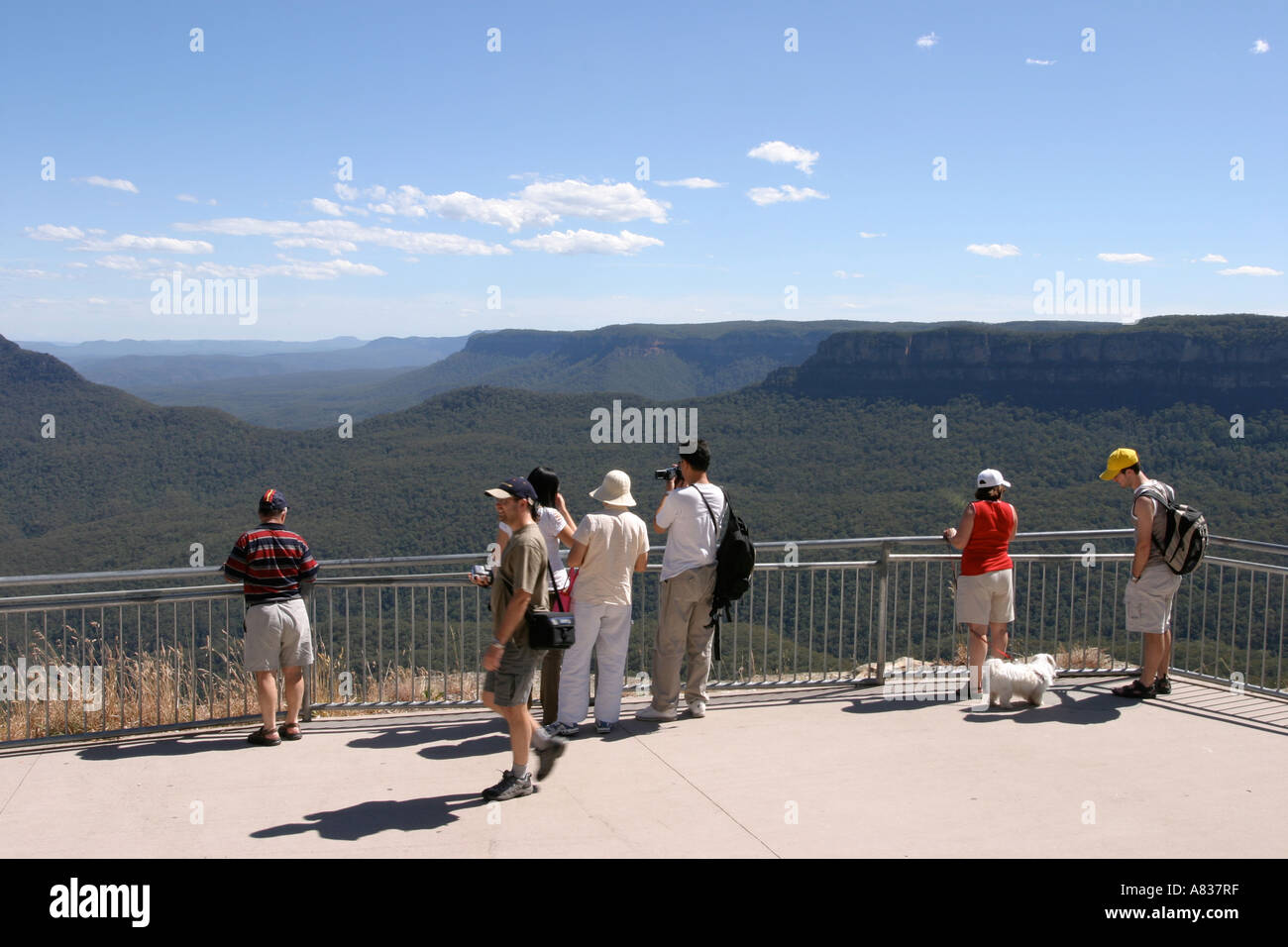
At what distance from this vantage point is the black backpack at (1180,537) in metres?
6.80

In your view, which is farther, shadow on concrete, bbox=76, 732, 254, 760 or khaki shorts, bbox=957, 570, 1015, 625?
khaki shorts, bbox=957, 570, 1015, 625

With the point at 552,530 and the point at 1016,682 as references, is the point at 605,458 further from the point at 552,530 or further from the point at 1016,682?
the point at 552,530

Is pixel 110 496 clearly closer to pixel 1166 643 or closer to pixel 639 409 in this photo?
pixel 639 409

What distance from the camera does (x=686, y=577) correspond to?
20.7 ft

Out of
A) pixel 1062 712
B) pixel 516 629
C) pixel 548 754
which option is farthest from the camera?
pixel 1062 712

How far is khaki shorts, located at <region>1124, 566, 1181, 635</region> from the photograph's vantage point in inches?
273

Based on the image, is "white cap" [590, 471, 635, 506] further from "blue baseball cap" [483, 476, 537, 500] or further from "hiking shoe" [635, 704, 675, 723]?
"hiking shoe" [635, 704, 675, 723]

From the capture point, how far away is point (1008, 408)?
6000 centimetres

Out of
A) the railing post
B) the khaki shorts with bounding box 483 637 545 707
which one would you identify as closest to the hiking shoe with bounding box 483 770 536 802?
the khaki shorts with bounding box 483 637 545 707

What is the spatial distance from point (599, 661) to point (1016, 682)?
2.87 metres

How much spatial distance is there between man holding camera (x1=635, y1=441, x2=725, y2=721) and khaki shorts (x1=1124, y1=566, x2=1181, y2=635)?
3111mm

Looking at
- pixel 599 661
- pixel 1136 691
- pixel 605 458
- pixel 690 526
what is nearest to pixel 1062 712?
pixel 1136 691

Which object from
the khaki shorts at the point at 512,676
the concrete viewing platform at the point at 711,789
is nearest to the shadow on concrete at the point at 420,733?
the concrete viewing platform at the point at 711,789

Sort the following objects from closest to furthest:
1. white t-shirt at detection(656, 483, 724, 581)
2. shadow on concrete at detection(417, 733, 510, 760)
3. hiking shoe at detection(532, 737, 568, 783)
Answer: hiking shoe at detection(532, 737, 568, 783) < shadow on concrete at detection(417, 733, 510, 760) < white t-shirt at detection(656, 483, 724, 581)
